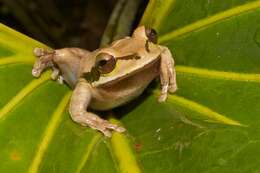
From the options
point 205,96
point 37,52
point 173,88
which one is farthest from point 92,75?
point 205,96

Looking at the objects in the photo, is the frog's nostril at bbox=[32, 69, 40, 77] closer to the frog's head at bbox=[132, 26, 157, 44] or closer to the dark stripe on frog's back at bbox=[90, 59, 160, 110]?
the dark stripe on frog's back at bbox=[90, 59, 160, 110]

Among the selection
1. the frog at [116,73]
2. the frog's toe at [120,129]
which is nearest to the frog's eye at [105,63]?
the frog at [116,73]

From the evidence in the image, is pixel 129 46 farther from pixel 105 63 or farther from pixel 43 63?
pixel 43 63

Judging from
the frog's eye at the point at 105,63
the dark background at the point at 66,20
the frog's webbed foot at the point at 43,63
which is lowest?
the dark background at the point at 66,20

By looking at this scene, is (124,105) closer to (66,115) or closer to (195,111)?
(66,115)

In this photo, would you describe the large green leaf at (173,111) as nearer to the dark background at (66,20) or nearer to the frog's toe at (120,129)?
the frog's toe at (120,129)

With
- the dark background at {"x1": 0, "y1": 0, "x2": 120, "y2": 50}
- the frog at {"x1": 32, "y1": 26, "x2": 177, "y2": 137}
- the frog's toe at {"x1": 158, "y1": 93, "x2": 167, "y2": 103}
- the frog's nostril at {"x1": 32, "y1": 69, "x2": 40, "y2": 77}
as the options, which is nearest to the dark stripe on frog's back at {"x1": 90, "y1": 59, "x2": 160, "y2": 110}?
the frog at {"x1": 32, "y1": 26, "x2": 177, "y2": 137}

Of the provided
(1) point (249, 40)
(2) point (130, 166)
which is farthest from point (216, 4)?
(2) point (130, 166)
